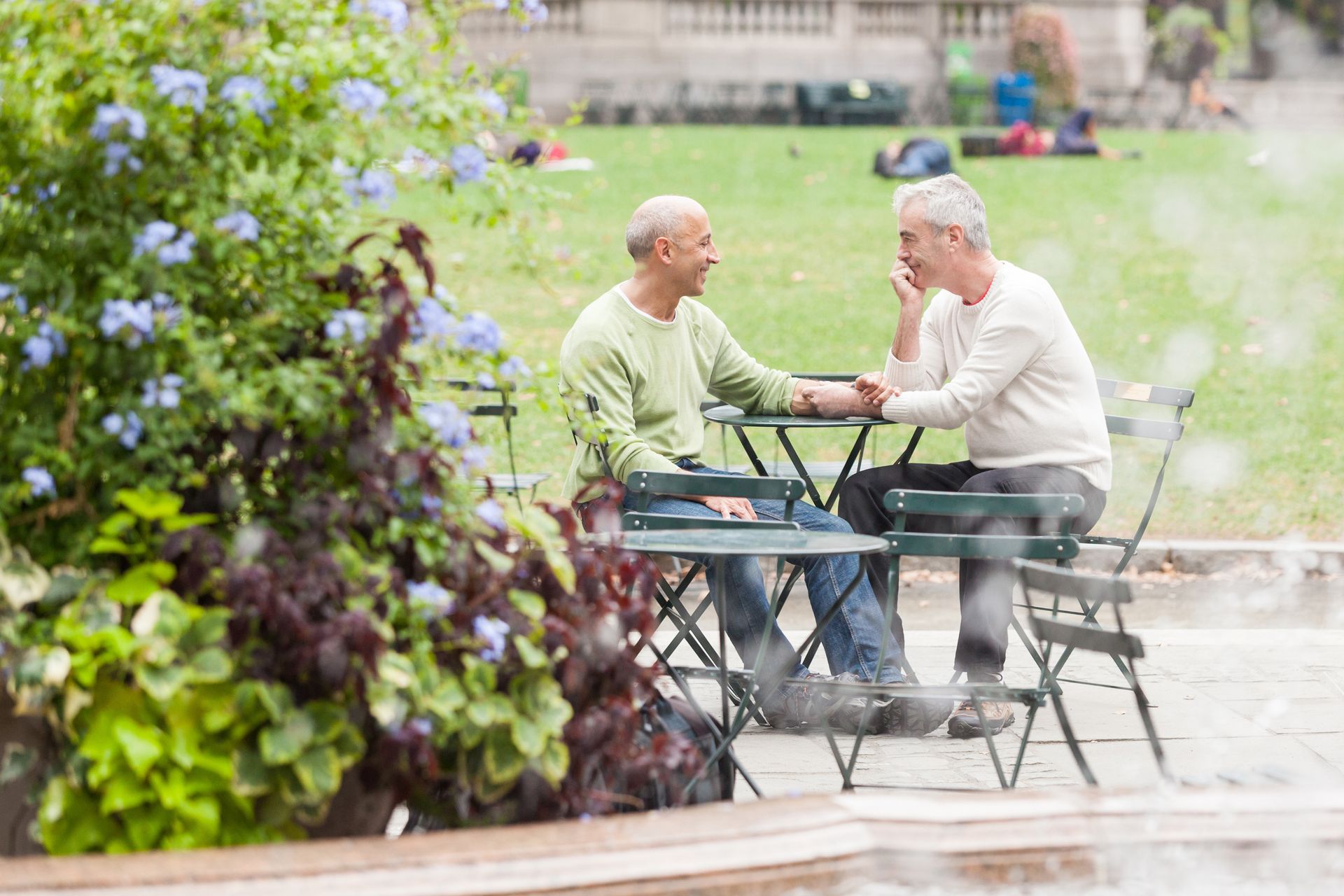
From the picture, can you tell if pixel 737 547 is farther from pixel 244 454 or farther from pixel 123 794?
pixel 123 794

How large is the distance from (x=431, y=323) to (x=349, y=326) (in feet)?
0.54

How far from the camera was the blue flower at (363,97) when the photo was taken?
266 centimetres

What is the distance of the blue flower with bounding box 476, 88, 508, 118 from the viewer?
2.81 m

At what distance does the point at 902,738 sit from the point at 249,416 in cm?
253

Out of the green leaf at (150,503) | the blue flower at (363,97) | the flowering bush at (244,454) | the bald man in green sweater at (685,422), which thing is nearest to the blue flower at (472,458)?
the flowering bush at (244,454)

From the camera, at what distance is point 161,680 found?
2482mm

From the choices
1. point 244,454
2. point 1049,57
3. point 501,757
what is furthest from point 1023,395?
point 1049,57

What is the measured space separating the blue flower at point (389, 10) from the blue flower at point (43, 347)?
2.60 feet

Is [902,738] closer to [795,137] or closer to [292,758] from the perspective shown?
[292,758]

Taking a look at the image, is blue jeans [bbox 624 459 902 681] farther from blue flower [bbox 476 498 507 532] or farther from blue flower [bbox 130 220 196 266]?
blue flower [bbox 130 220 196 266]

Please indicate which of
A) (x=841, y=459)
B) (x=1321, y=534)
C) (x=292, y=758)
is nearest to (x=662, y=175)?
(x=841, y=459)

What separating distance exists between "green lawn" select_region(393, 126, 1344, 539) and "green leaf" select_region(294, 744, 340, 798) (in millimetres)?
864

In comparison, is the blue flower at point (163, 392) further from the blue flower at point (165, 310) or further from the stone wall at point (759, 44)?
the stone wall at point (759, 44)

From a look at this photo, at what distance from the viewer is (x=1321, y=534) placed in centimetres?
729
